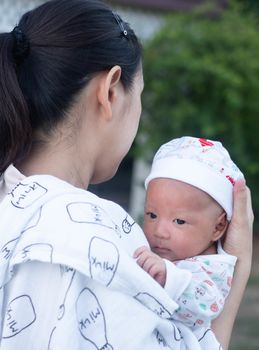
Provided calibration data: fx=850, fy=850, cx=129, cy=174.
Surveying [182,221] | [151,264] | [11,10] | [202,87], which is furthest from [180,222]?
[202,87]

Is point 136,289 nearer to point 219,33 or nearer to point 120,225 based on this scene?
point 120,225

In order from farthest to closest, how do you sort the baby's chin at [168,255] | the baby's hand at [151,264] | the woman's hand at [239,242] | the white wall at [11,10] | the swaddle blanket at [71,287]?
the white wall at [11,10] < the baby's chin at [168,255] < the woman's hand at [239,242] < the baby's hand at [151,264] < the swaddle blanket at [71,287]

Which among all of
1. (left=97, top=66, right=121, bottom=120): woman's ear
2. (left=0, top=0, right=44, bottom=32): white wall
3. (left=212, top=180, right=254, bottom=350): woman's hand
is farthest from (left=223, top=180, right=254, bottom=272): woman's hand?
(left=0, top=0, right=44, bottom=32): white wall

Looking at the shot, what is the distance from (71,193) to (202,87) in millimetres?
7193

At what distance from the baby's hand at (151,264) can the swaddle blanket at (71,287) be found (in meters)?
0.10

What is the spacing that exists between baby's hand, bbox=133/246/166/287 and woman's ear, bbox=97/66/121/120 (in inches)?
13.4

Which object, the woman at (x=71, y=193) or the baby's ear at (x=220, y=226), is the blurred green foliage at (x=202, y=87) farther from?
the woman at (x=71, y=193)

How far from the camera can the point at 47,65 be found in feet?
6.60

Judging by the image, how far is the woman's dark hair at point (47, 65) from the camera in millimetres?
2002

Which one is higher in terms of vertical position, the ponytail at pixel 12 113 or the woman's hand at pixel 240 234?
the ponytail at pixel 12 113

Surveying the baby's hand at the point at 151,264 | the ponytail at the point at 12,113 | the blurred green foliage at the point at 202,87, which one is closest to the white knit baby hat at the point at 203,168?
the baby's hand at the point at 151,264

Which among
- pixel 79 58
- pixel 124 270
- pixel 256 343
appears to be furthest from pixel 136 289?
pixel 256 343

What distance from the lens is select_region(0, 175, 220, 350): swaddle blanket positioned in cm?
179

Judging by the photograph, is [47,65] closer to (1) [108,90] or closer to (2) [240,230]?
(1) [108,90]
